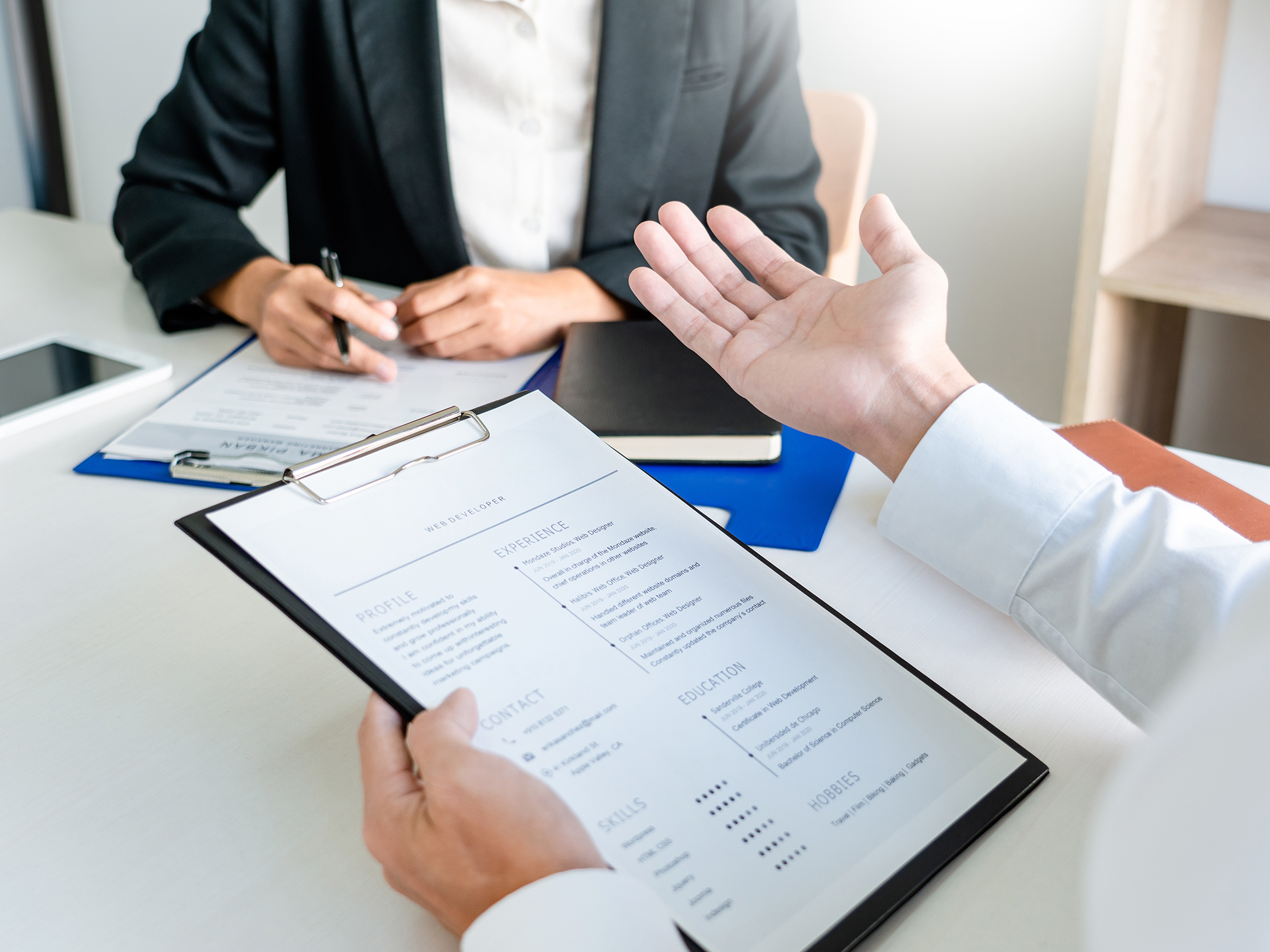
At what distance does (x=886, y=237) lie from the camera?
29.6 inches

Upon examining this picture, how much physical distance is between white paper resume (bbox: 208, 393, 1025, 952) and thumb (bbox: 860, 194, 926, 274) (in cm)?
27

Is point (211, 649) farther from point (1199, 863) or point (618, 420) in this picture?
point (1199, 863)

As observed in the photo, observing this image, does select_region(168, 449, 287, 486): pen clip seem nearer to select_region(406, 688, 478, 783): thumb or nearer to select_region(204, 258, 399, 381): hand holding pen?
select_region(204, 258, 399, 381): hand holding pen

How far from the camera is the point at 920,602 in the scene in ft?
2.27

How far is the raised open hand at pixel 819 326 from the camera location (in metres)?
0.68

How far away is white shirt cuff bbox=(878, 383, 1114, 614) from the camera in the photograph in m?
0.61

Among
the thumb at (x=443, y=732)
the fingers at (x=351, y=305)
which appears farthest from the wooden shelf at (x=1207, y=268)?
the thumb at (x=443, y=732)

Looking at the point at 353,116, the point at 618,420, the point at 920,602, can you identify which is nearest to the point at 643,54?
the point at 353,116

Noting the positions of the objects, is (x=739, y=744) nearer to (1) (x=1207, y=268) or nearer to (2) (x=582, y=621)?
(2) (x=582, y=621)

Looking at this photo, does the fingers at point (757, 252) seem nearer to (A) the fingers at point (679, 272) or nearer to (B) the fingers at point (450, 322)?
(A) the fingers at point (679, 272)

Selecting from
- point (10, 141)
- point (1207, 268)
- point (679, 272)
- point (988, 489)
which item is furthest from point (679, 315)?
point (10, 141)

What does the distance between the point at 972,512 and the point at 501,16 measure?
36.9 inches

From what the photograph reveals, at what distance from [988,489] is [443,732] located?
14.4 inches

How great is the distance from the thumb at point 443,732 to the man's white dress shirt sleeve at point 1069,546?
330mm
